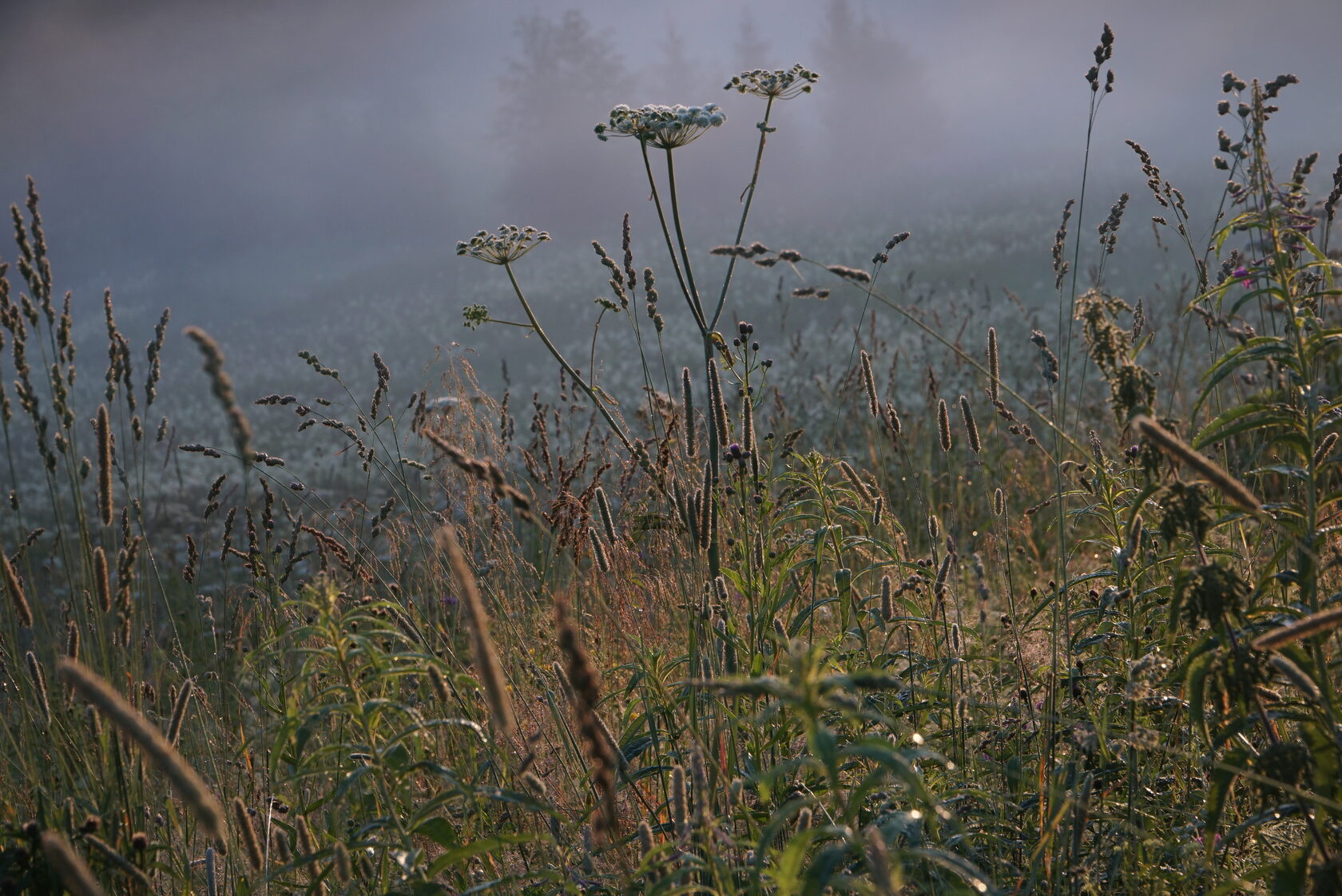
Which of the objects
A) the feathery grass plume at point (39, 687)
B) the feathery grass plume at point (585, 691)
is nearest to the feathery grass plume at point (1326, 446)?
the feathery grass plume at point (585, 691)

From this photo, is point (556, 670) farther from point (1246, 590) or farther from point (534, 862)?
point (1246, 590)

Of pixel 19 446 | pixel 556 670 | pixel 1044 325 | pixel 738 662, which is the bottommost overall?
pixel 19 446

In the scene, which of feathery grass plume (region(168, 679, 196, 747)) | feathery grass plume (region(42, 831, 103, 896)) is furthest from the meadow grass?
feathery grass plume (region(168, 679, 196, 747))

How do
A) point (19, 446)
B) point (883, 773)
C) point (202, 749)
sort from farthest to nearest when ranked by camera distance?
1. point (19, 446)
2. point (202, 749)
3. point (883, 773)

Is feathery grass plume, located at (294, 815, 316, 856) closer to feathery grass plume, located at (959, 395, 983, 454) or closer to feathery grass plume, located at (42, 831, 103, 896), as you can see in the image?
feathery grass plume, located at (42, 831, 103, 896)

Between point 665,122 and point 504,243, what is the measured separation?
69cm

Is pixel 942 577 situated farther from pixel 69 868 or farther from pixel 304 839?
pixel 69 868

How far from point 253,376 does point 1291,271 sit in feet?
55.6

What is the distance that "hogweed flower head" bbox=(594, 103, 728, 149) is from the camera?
2.70 meters

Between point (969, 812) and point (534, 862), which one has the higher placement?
point (969, 812)

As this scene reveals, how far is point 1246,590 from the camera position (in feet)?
4.91

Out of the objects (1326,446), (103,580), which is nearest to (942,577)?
(1326,446)

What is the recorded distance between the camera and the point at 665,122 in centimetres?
268

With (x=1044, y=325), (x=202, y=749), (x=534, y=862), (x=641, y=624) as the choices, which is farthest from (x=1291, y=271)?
(x=1044, y=325)
